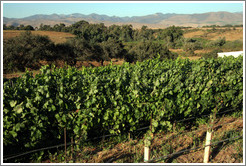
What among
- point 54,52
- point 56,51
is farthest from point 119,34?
point 54,52

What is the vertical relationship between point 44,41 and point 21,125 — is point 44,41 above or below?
above

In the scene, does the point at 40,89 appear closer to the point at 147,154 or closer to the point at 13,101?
the point at 13,101

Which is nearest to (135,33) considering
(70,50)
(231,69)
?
(70,50)

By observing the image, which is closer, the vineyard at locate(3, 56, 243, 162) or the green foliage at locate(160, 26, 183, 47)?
the vineyard at locate(3, 56, 243, 162)

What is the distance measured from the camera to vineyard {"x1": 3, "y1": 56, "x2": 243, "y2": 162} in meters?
3.19

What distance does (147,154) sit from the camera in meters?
3.06

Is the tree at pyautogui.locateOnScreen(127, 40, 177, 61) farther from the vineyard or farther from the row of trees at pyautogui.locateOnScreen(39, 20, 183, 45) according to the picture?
the row of trees at pyautogui.locateOnScreen(39, 20, 183, 45)

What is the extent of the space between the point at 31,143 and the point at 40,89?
0.86 meters

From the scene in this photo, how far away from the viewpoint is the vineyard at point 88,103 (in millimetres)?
3189

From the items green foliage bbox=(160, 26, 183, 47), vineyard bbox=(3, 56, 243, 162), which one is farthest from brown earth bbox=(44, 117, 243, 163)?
green foliage bbox=(160, 26, 183, 47)

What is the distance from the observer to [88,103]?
344 centimetres

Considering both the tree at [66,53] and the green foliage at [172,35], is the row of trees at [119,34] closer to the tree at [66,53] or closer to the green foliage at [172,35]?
the green foliage at [172,35]

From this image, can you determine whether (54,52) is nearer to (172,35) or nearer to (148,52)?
(148,52)

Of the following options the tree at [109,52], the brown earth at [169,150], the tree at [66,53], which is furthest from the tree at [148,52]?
the brown earth at [169,150]
